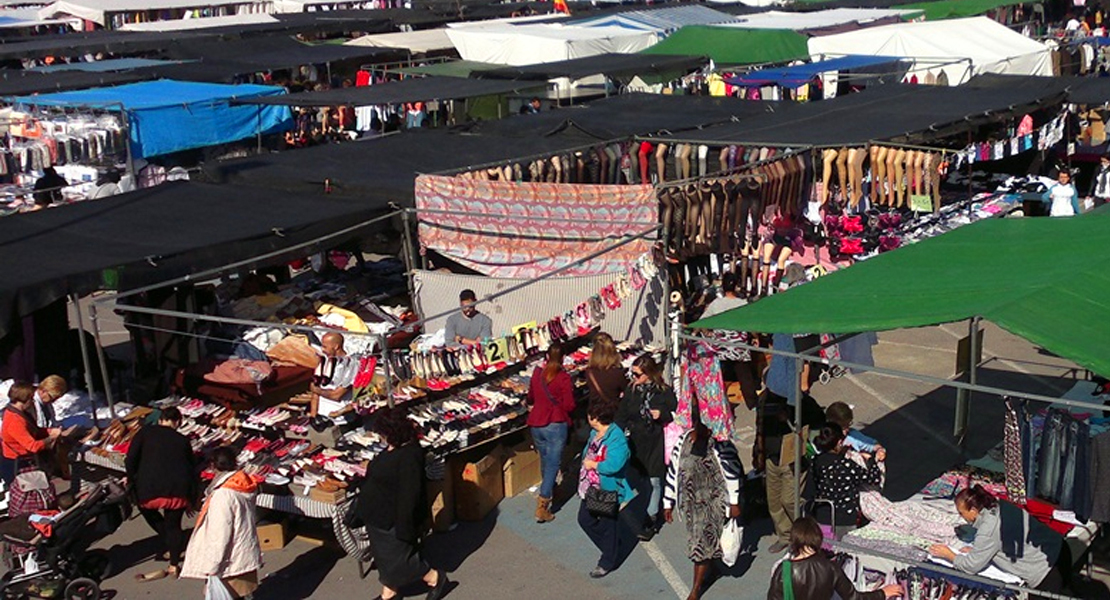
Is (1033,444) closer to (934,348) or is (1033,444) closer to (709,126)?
(934,348)

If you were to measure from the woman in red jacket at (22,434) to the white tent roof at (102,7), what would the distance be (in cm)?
2864

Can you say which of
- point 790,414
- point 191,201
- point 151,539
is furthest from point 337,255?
point 790,414

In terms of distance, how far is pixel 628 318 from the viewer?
11766mm

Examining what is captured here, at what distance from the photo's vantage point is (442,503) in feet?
31.8

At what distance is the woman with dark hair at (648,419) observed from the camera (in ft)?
30.0

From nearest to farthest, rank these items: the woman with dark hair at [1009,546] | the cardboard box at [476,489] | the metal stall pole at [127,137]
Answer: the woman with dark hair at [1009,546] → the cardboard box at [476,489] → the metal stall pole at [127,137]

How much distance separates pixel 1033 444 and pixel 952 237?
208cm

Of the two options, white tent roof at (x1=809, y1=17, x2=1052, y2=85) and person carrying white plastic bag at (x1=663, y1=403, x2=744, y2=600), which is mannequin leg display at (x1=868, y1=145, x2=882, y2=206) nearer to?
person carrying white plastic bag at (x1=663, y1=403, x2=744, y2=600)

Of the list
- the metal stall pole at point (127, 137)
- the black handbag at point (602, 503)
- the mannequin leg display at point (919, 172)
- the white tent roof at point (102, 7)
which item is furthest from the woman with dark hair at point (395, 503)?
the white tent roof at point (102, 7)

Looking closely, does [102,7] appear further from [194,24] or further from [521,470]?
[521,470]

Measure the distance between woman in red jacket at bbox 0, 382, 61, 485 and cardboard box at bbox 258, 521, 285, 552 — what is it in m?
1.78

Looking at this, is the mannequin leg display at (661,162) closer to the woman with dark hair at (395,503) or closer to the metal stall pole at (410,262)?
the metal stall pole at (410,262)

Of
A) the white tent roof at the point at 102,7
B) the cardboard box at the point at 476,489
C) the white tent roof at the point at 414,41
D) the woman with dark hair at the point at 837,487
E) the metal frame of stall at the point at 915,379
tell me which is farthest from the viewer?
the white tent roof at the point at 102,7

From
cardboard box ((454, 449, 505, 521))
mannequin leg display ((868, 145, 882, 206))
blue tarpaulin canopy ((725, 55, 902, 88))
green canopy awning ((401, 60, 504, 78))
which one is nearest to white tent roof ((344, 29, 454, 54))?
green canopy awning ((401, 60, 504, 78))
